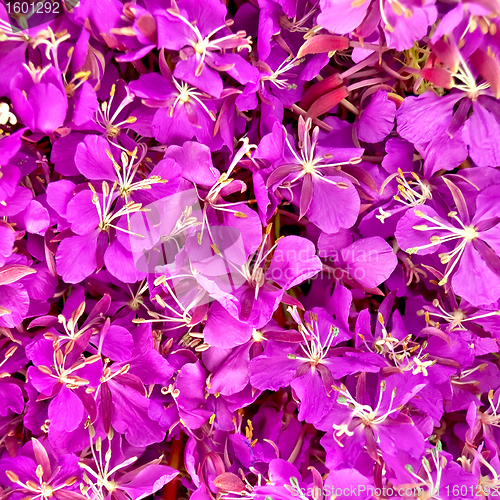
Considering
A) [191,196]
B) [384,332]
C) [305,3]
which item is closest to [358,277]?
[384,332]

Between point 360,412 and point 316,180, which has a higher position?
point 316,180

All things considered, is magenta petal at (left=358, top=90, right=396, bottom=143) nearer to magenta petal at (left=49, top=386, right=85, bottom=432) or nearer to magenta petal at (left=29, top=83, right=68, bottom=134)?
magenta petal at (left=29, top=83, right=68, bottom=134)

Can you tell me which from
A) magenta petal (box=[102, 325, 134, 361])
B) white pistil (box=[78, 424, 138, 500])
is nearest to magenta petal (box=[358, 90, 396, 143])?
magenta petal (box=[102, 325, 134, 361])

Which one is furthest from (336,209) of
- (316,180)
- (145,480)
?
(145,480)

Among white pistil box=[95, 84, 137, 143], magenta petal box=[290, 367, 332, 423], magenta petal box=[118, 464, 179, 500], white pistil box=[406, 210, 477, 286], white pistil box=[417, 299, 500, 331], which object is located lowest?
magenta petal box=[118, 464, 179, 500]

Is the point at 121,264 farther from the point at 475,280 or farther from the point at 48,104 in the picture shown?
the point at 475,280

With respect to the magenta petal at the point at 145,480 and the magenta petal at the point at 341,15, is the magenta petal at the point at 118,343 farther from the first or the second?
the magenta petal at the point at 341,15

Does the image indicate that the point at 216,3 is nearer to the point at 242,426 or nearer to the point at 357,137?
the point at 357,137
